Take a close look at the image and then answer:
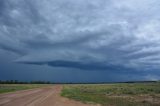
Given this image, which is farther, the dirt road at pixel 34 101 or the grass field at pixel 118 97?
the grass field at pixel 118 97

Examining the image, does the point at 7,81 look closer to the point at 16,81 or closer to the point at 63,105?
the point at 16,81

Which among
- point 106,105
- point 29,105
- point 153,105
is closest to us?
point 29,105

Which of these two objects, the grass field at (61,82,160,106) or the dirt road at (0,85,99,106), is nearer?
the dirt road at (0,85,99,106)

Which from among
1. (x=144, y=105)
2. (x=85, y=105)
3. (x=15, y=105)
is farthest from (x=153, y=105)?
(x=15, y=105)

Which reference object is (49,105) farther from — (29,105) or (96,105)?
(96,105)

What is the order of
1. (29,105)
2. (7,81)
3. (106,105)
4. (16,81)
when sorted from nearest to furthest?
(29,105) < (106,105) < (7,81) < (16,81)

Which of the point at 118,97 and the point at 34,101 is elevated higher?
the point at 118,97

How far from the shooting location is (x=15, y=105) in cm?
2305

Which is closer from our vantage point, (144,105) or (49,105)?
(49,105)

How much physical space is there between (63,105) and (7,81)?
509ft

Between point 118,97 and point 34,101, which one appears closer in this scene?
point 34,101

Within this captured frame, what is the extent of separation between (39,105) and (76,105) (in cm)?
345

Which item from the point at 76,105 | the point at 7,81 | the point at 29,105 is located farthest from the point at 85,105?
the point at 7,81

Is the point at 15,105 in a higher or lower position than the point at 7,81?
lower
